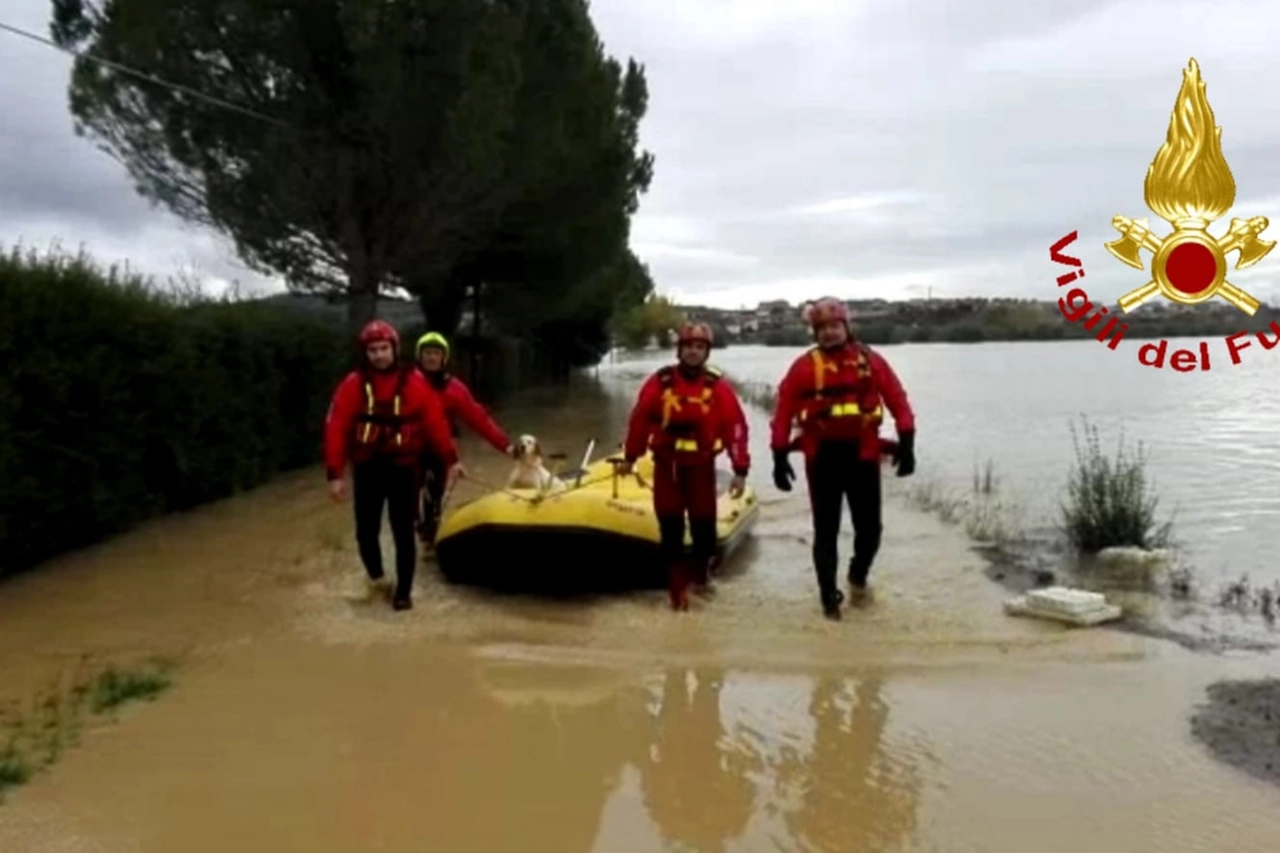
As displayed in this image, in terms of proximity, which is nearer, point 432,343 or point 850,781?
point 850,781

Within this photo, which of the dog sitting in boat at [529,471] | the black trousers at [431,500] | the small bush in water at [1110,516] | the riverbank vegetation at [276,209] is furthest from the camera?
the small bush in water at [1110,516]

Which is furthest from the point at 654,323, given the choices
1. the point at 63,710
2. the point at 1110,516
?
the point at 63,710

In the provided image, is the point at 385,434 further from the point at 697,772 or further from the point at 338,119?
the point at 338,119

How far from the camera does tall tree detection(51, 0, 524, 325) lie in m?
18.8

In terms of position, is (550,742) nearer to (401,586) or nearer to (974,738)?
(974,738)

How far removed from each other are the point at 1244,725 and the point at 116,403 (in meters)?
8.43

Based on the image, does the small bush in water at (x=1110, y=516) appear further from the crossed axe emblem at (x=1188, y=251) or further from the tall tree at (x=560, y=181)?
the tall tree at (x=560, y=181)

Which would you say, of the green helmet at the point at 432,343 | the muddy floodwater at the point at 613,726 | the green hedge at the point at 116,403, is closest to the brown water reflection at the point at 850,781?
the muddy floodwater at the point at 613,726

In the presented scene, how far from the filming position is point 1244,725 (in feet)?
18.2

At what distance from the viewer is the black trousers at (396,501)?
782cm

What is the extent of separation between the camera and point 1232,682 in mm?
6297

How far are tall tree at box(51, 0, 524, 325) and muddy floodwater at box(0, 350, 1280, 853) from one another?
11.8 metres

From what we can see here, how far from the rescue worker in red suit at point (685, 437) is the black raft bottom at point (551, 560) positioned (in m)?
0.29

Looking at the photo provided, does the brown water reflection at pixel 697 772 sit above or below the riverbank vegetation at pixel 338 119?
below
